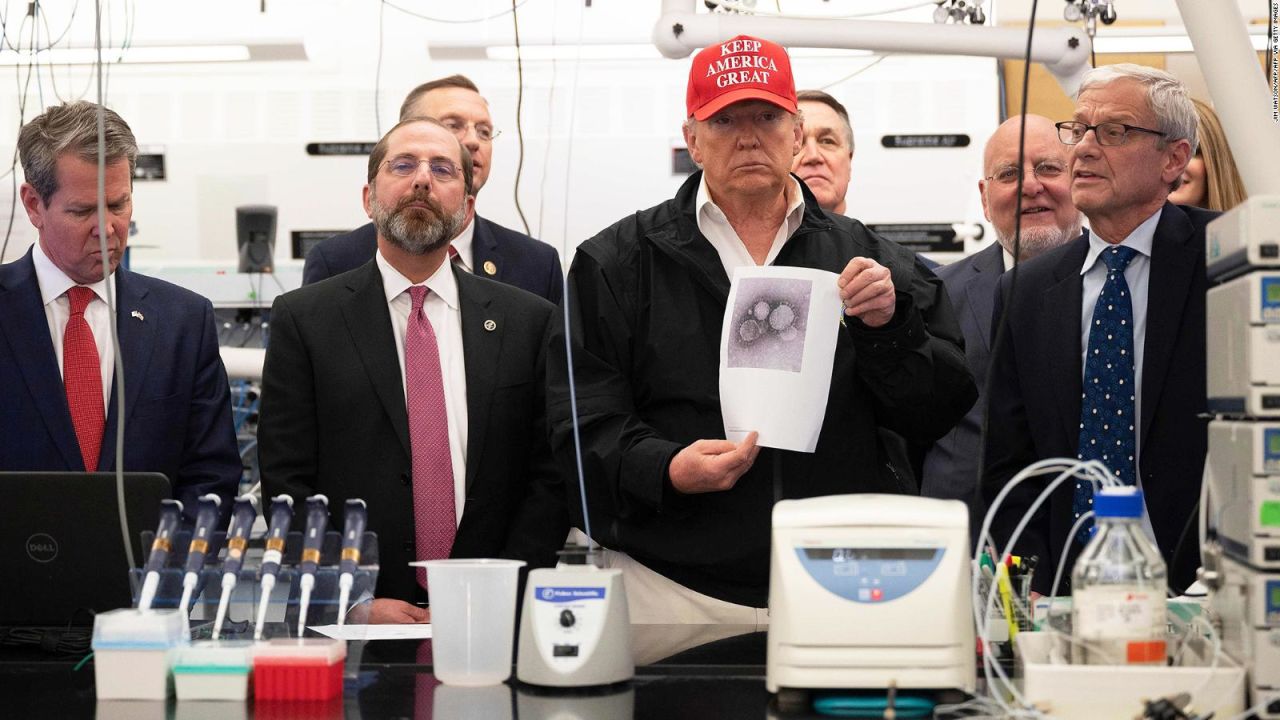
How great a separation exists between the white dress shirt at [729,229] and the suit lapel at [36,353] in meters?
1.24

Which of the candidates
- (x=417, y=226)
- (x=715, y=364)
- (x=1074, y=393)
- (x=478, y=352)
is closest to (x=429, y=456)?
(x=478, y=352)

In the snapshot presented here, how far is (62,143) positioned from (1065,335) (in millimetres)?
1941

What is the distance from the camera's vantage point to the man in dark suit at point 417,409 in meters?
2.53

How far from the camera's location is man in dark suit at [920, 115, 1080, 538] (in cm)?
297

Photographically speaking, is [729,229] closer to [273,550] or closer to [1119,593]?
[273,550]

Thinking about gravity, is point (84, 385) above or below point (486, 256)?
below

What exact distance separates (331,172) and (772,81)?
3.10 metres

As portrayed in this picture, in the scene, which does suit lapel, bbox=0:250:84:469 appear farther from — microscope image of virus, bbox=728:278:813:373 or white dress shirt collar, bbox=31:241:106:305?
microscope image of virus, bbox=728:278:813:373

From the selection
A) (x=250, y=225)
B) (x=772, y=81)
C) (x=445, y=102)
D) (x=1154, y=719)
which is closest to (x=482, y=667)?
(x=1154, y=719)

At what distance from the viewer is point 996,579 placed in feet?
5.18

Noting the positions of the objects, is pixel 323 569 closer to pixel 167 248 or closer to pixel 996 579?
pixel 996 579

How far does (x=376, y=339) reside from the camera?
2.61 metres

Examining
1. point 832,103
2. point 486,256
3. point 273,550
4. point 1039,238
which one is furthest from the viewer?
point 832,103

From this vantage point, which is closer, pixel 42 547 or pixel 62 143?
pixel 42 547
